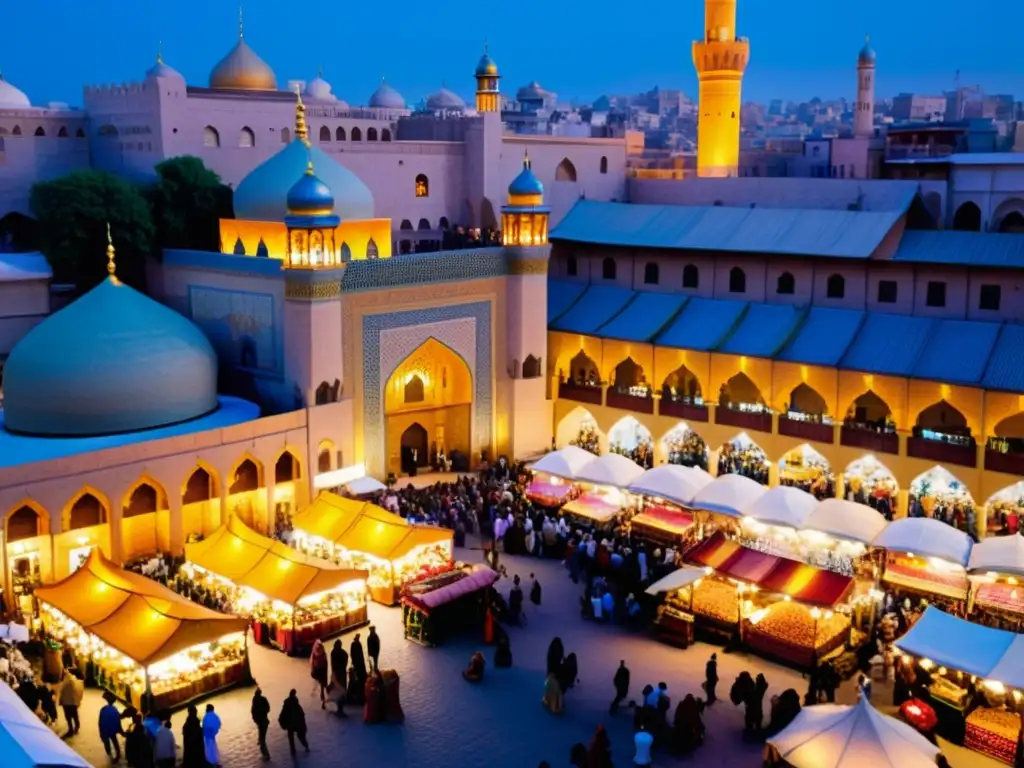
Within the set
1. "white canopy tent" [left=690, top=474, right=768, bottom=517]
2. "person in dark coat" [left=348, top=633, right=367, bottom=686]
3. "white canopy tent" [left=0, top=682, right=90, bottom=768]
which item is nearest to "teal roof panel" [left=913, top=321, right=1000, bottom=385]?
"white canopy tent" [left=690, top=474, right=768, bottom=517]

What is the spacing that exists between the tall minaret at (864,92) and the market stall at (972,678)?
37.4 meters

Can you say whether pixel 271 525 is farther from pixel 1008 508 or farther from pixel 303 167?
pixel 1008 508

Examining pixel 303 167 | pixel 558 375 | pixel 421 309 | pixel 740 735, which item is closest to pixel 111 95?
pixel 303 167

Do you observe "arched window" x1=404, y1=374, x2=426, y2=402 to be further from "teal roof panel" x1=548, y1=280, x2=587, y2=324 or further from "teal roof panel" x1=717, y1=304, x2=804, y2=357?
"teal roof panel" x1=717, y1=304, x2=804, y2=357

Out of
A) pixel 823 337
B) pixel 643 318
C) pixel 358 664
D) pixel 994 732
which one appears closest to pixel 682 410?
pixel 643 318

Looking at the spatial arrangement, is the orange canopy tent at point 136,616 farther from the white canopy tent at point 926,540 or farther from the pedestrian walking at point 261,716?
the white canopy tent at point 926,540

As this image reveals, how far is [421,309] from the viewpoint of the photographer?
25.6m

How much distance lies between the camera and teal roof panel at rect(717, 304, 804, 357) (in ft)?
84.2

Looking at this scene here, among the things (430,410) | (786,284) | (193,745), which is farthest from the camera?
(786,284)

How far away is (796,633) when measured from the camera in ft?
54.5

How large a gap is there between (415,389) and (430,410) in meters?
0.66

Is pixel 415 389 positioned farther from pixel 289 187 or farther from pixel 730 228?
pixel 730 228

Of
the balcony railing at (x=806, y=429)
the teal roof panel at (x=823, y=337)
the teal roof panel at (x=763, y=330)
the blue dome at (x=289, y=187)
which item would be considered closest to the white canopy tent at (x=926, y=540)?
the balcony railing at (x=806, y=429)

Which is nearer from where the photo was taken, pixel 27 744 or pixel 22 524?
pixel 27 744
